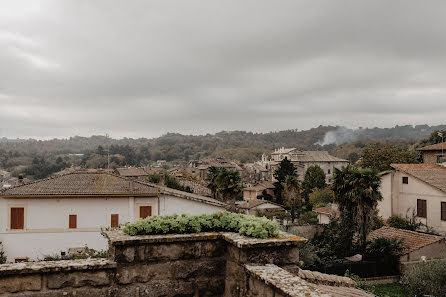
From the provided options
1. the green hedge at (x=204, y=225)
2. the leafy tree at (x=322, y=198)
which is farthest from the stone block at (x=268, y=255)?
the leafy tree at (x=322, y=198)

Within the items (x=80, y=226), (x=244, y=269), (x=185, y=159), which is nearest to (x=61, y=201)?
(x=80, y=226)

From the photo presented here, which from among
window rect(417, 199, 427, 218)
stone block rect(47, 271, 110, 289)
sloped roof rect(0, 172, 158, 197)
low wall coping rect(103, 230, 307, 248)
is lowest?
window rect(417, 199, 427, 218)

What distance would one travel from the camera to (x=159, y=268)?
14.0 feet

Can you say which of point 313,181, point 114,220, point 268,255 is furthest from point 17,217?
point 313,181

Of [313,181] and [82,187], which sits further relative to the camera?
[313,181]

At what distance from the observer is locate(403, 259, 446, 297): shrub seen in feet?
59.3

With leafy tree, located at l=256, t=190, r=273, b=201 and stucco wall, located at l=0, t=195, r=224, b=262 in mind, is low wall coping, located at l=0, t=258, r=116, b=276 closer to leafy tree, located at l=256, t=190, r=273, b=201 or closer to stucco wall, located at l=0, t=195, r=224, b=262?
stucco wall, located at l=0, t=195, r=224, b=262

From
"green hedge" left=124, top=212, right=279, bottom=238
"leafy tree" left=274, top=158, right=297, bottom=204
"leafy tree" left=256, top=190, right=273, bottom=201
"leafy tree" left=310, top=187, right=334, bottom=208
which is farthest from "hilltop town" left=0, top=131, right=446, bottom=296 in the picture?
"leafy tree" left=256, top=190, right=273, bottom=201

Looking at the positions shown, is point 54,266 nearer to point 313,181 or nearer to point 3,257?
point 3,257

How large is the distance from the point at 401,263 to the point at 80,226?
19712mm

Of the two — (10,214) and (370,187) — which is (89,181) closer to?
(10,214)

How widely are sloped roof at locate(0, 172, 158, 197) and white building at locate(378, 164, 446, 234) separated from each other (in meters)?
22.4

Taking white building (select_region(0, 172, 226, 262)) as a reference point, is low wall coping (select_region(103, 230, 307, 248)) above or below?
above

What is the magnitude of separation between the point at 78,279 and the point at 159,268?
0.86 meters
